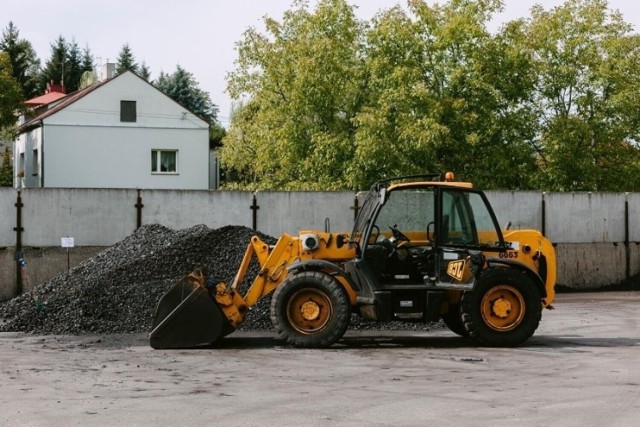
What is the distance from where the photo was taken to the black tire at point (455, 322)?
53.1 ft

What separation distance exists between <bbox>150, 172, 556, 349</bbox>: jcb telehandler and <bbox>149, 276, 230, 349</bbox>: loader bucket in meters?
0.01

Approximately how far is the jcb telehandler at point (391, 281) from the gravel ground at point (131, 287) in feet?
7.79

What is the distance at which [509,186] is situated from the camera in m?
41.3

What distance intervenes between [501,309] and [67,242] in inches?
468

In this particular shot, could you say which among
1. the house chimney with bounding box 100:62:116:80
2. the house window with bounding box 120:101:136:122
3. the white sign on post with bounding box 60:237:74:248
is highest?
the house chimney with bounding box 100:62:116:80

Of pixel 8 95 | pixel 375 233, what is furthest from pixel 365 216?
pixel 8 95

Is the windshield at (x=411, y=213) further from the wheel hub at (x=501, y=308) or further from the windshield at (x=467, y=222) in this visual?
the wheel hub at (x=501, y=308)

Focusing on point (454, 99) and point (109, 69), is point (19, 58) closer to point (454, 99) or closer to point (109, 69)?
point (109, 69)

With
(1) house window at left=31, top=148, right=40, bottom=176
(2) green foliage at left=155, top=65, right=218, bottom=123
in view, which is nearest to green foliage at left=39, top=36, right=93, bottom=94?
(2) green foliage at left=155, top=65, right=218, bottom=123

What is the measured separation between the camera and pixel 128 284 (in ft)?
62.4

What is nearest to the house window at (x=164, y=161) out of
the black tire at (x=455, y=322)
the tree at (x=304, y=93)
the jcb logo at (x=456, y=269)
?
the tree at (x=304, y=93)

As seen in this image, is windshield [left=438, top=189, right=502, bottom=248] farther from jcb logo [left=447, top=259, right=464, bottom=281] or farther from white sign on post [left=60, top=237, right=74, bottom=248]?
white sign on post [left=60, top=237, right=74, bottom=248]

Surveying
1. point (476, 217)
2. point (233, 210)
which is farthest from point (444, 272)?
point (233, 210)

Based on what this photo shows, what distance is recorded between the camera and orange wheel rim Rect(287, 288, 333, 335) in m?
15.2
